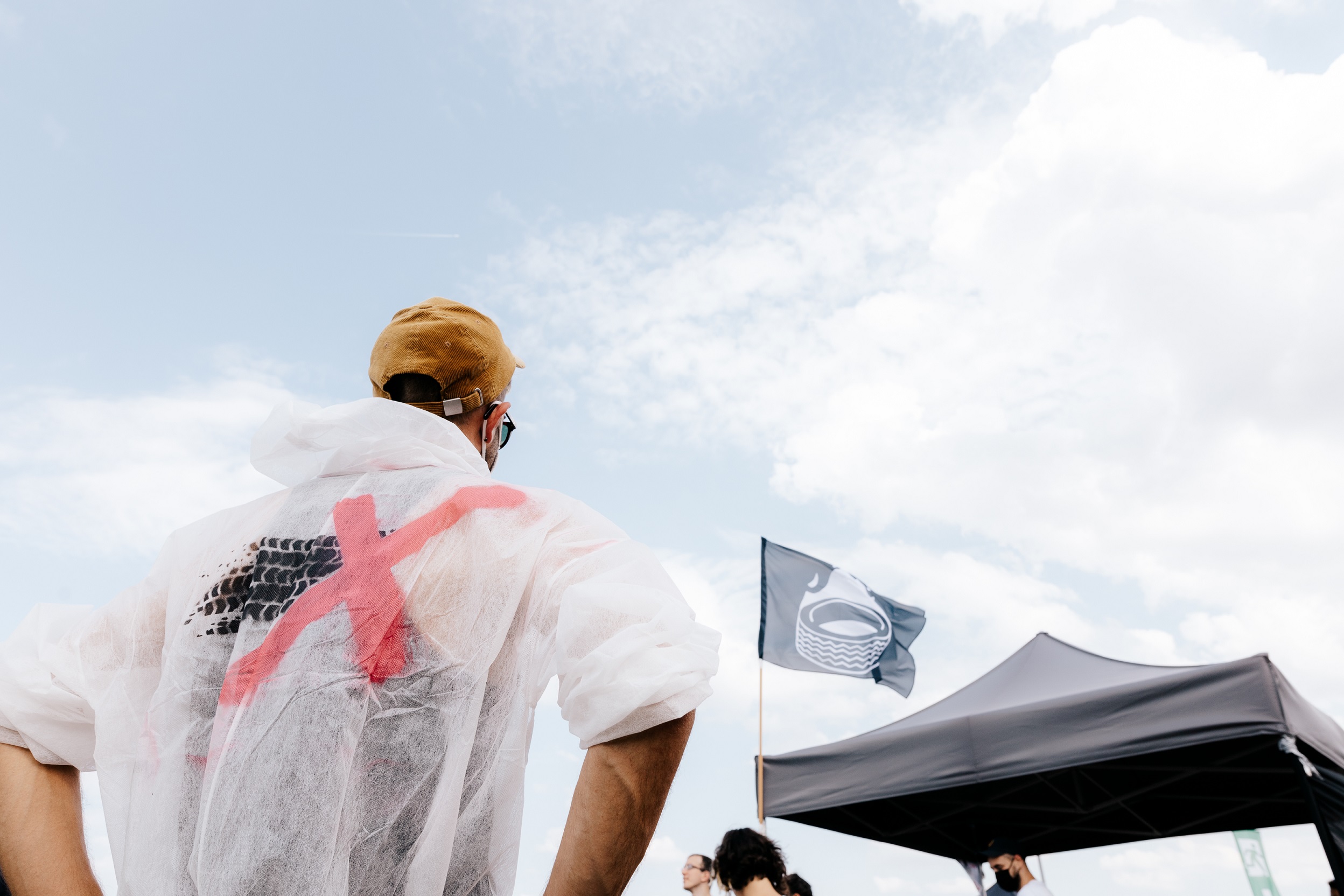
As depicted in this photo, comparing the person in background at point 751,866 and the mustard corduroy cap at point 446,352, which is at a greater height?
the mustard corduroy cap at point 446,352

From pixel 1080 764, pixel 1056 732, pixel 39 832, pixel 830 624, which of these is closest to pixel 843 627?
pixel 830 624

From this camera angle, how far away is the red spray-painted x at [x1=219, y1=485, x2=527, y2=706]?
0.87 m

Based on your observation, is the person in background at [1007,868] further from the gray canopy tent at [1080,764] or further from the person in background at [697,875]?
the person in background at [697,875]

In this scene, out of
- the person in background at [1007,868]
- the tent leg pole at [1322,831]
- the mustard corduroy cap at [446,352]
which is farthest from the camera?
the person in background at [1007,868]

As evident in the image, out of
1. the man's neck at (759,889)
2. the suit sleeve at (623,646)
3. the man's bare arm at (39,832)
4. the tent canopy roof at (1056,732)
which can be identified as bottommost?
→ the man's bare arm at (39,832)

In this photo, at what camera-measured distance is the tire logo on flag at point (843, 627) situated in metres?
7.00

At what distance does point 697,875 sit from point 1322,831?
10.7 ft

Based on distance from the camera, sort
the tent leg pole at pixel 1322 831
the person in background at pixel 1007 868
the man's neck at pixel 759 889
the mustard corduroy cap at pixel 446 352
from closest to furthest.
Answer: the mustard corduroy cap at pixel 446 352, the tent leg pole at pixel 1322 831, the man's neck at pixel 759 889, the person in background at pixel 1007 868

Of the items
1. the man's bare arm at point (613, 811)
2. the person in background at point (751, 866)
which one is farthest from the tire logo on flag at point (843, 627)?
the man's bare arm at point (613, 811)

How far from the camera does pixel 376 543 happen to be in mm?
942

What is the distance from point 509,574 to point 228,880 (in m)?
0.38

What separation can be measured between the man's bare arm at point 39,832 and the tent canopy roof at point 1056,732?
3.73 meters

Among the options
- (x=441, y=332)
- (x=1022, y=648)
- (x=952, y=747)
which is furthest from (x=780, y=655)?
(x=441, y=332)

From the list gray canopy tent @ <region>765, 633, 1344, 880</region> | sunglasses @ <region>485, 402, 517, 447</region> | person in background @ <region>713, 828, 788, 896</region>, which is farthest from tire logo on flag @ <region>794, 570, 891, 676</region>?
sunglasses @ <region>485, 402, 517, 447</region>
